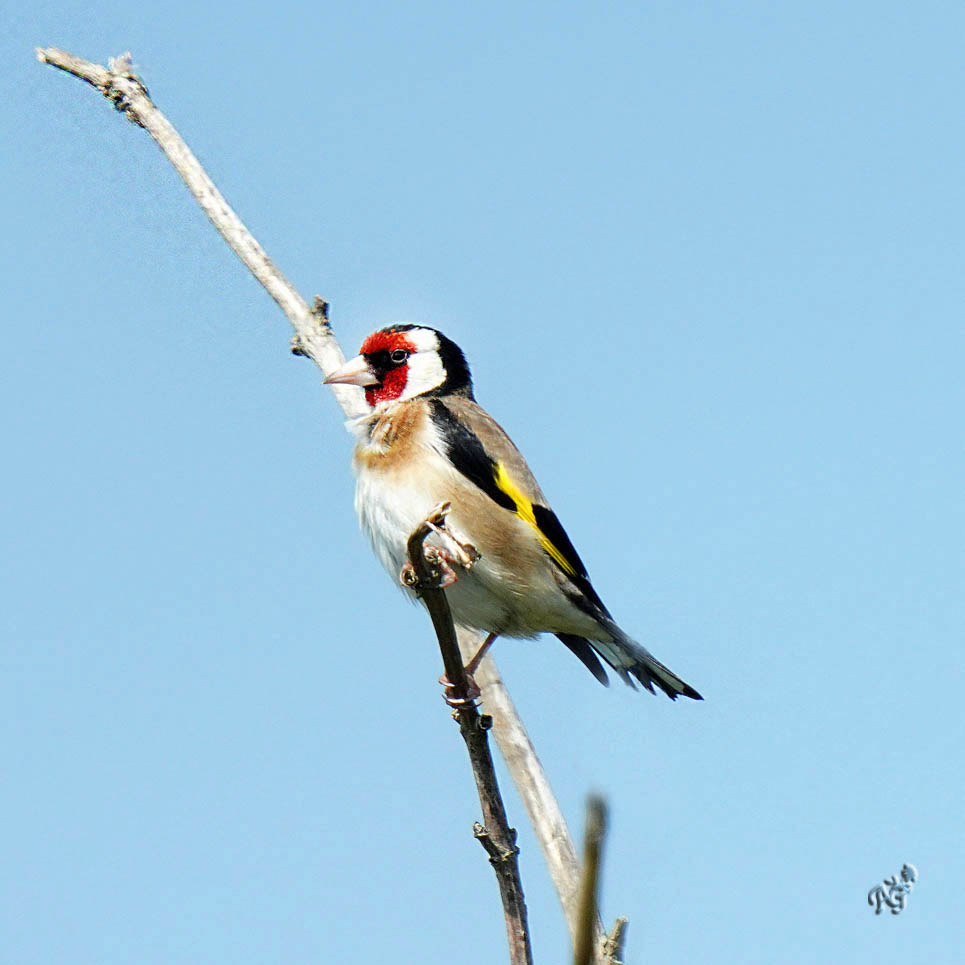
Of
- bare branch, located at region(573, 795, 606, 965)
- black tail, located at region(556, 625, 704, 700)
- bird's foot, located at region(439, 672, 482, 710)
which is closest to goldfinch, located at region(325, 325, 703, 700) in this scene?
black tail, located at region(556, 625, 704, 700)

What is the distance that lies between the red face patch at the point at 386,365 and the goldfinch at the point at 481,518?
0.04 feet

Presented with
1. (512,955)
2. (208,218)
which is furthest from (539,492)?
(512,955)

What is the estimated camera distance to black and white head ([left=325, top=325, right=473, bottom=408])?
663cm

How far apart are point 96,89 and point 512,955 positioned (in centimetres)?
551

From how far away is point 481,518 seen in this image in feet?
19.7

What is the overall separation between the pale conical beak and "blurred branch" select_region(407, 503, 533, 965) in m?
2.48

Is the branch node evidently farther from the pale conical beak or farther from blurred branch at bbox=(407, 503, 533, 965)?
blurred branch at bbox=(407, 503, 533, 965)

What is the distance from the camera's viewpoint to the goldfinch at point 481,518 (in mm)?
5910

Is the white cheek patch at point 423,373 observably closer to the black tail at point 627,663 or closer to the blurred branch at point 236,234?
the blurred branch at point 236,234

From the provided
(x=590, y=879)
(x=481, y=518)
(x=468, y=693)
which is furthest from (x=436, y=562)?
(x=590, y=879)

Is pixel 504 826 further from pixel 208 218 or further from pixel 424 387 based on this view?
pixel 208 218

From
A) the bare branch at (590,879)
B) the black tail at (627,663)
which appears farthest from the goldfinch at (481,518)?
the bare branch at (590,879)

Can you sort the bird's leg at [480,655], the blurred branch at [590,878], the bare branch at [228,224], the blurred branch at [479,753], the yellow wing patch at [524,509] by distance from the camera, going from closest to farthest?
the blurred branch at [590,878]
the blurred branch at [479,753]
the bird's leg at [480,655]
the yellow wing patch at [524,509]
the bare branch at [228,224]

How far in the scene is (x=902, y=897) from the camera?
3.02m
